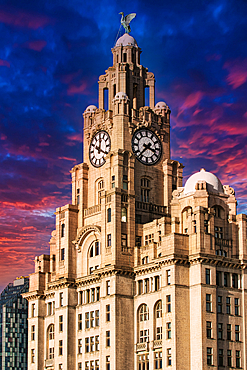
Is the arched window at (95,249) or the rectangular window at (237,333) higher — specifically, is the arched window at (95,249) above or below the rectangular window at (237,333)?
above

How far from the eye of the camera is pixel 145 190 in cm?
11900

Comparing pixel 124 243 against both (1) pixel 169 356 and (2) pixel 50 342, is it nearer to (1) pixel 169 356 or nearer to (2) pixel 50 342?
(1) pixel 169 356

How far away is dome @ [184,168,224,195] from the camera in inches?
4301

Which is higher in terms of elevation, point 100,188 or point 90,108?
point 90,108

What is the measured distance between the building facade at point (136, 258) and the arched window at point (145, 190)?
238 mm

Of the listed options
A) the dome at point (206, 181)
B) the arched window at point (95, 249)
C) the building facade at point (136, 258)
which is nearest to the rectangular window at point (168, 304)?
the building facade at point (136, 258)

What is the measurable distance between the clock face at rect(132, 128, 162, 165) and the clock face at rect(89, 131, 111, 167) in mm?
4557

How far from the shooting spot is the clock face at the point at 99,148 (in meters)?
122

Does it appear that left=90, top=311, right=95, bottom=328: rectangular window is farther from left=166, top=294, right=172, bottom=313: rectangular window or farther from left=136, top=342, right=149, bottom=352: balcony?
left=166, top=294, right=172, bottom=313: rectangular window

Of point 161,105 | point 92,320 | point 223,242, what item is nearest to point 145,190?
point 161,105

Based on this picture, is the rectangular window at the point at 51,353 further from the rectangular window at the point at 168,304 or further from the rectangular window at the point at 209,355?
the rectangular window at the point at 209,355

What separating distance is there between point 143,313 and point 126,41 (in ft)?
154

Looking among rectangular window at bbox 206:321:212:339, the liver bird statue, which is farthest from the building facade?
the liver bird statue

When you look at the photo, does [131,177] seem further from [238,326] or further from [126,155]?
[238,326]
